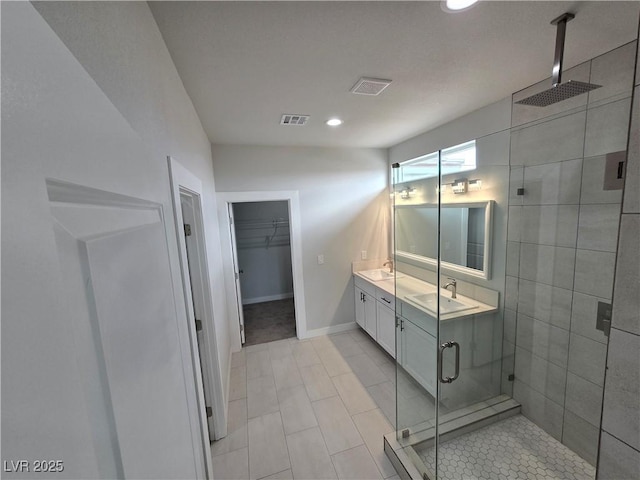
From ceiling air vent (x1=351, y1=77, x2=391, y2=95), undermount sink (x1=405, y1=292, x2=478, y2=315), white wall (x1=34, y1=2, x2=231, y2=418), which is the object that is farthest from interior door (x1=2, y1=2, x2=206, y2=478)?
undermount sink (x1=405, y1=292, x2=478, y2=315)

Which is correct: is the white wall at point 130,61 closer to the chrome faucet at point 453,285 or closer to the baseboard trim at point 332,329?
the chrome faucet at point 453,285

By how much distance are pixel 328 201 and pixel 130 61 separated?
112 inches

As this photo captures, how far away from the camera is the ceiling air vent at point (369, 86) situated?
1.67m

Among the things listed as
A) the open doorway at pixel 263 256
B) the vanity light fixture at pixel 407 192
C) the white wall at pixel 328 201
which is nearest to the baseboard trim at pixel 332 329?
the white wall at pixel 328 201

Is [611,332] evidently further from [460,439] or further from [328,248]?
[328,248]

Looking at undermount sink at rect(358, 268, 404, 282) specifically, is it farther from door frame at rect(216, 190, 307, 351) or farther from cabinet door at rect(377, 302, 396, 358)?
door frame at rect(216, 190, 307, 351)

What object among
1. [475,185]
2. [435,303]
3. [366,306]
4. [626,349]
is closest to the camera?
[626,349]

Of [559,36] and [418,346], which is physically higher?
[559,36]

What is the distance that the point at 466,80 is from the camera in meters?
1.76

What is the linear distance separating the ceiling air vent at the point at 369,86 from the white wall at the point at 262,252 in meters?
3.50

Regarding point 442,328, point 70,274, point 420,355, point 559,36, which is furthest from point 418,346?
point 70,274

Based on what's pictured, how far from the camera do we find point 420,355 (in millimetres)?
2367

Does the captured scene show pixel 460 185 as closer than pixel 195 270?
No

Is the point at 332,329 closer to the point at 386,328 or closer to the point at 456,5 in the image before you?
the point at 386,328
